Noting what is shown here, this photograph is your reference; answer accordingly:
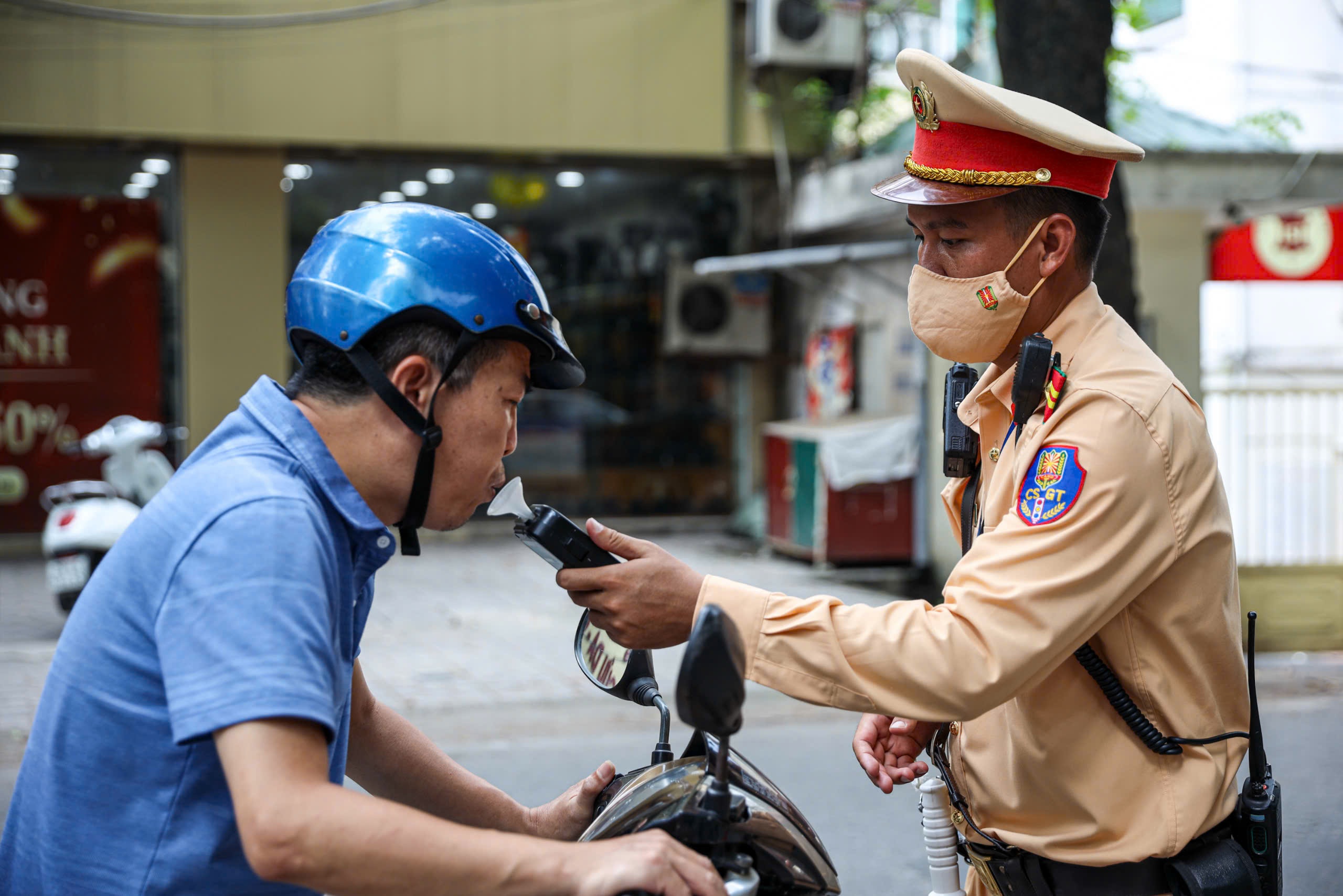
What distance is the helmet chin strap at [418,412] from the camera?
1.78 metres

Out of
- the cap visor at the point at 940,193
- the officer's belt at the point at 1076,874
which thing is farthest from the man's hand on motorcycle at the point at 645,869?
the cap visor at the point at 940,193

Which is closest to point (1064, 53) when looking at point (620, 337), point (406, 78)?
point (406, 78)

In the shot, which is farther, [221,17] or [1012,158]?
[221,17]

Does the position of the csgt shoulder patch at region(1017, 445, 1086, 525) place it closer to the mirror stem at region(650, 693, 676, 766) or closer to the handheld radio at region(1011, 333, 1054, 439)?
the handheld radio at region(1011, 333, 1054, 439)

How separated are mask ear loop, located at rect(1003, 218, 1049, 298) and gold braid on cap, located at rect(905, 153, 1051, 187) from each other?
0.07 meters

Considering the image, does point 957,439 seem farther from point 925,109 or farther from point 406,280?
point 406,280

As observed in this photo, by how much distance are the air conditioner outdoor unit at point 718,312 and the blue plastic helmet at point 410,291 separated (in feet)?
38.0

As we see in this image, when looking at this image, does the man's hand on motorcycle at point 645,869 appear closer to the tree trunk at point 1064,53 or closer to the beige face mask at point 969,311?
the beige face mask at point 969,311

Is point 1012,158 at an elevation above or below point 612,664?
above

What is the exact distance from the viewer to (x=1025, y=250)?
6.84ft

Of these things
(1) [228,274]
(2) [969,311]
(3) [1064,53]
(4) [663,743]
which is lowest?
(4) [663,743]

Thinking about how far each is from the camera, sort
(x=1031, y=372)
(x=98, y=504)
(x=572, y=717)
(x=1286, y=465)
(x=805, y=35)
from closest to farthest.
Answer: (x=1031, y=372), (x=572, y=717), (x=98, y=504), (x=1286, y=465), (x=805, y=35)

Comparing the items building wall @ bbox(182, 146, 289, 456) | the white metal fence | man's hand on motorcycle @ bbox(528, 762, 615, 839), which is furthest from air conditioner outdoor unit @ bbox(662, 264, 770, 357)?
man's hand on motorcycle @ bbox(528, 762, 615, 839)

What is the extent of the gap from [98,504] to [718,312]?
6.70 metres
